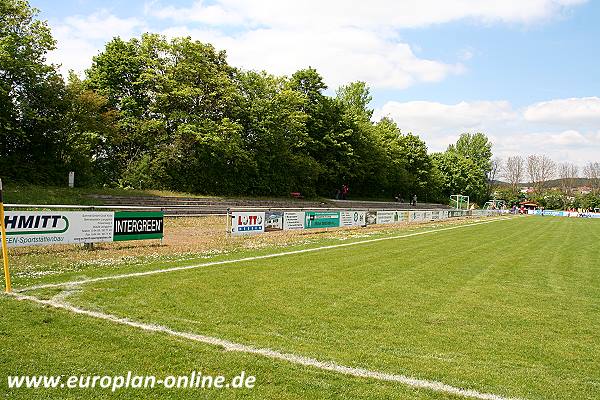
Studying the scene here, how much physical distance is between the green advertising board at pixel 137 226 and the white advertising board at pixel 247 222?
4.43m

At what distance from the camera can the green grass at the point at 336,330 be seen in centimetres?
492

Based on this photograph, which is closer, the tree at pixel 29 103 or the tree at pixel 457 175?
the tree at pixel 29 103

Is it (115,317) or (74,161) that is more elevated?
(74,161)

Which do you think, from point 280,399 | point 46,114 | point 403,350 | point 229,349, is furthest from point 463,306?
point 46,114

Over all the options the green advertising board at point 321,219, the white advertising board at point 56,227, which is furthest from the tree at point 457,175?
the white advertising board at point 56,227

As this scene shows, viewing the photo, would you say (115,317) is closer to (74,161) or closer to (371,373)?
(371,373)

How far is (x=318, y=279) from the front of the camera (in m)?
11.1

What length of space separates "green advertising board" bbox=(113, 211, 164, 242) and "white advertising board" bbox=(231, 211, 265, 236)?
443cm

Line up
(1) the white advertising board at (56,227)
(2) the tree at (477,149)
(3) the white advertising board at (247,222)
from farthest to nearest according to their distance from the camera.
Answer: (2) the tree at (477,149) → (3) the white advertising board at (247,222) → (1) the white advertising board at (56,227)

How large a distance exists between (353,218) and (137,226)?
18.0 m

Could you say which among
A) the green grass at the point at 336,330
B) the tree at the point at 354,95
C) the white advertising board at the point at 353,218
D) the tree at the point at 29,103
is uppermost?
the tree at the point at 354,95

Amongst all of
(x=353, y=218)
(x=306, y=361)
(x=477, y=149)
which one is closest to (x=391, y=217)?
(x=353, y=218)

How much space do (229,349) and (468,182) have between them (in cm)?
10494

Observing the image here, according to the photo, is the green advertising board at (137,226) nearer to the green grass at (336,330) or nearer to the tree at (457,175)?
the green grass at (336,330)
